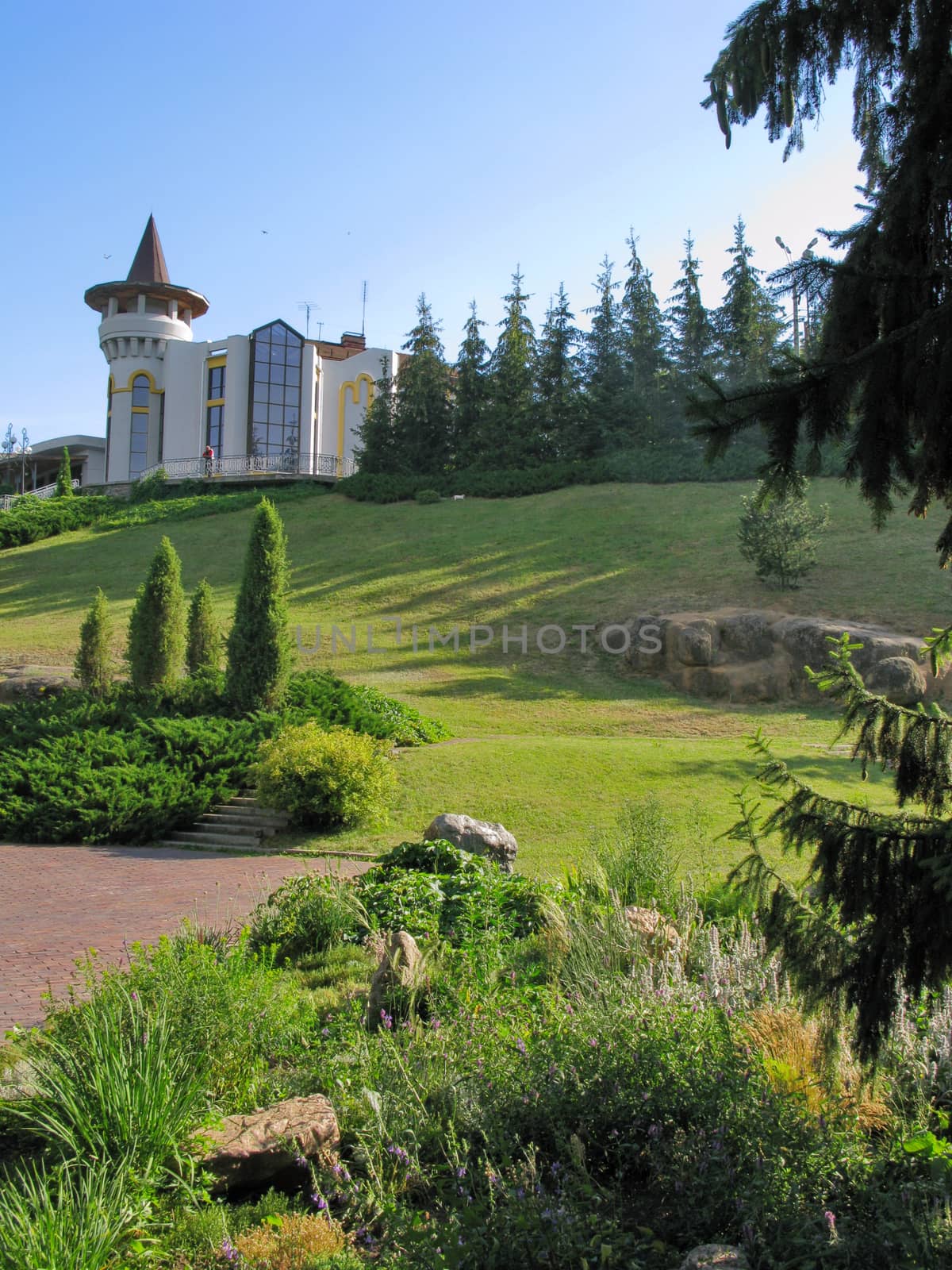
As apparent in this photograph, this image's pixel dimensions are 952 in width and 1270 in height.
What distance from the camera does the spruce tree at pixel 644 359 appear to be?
4297 centimetres

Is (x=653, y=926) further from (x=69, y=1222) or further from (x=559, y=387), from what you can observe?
(x=559, y=387)

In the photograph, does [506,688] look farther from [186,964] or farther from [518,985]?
[186,964]

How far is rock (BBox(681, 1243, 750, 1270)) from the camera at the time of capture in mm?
2658

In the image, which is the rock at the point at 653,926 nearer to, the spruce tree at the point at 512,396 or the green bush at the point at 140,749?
the green bush at the point at 140,749

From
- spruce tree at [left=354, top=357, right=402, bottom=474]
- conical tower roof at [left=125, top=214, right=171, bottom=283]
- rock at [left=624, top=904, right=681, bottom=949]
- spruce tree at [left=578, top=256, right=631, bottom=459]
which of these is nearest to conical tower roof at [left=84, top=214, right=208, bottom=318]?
conical tower roof at [left=125, top=214, right=171, bottom=283]

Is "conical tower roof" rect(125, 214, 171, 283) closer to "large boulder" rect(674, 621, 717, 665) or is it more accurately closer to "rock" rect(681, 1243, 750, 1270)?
"large boulder" rect(674, 621, 717, 665)

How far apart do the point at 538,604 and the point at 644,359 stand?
24.9m

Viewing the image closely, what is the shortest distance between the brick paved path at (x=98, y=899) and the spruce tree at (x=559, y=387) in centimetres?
3468

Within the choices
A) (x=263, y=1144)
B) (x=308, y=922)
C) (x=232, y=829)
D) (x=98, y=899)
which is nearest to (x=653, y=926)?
(x=308, y=922)

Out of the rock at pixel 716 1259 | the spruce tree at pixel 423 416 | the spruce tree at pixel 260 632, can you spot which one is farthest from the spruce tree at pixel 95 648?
the spruce tree at pixel 423 416

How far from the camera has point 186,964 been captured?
444cm

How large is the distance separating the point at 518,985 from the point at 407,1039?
1.37 meters

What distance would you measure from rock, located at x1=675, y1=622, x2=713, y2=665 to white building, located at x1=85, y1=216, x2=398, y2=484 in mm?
31364

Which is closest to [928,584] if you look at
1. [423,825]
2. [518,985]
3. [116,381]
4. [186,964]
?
[423,825]
